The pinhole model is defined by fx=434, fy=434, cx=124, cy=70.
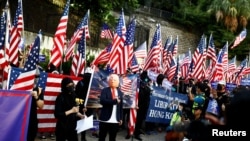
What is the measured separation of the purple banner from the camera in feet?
19.0

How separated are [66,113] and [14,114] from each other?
151 centimetres

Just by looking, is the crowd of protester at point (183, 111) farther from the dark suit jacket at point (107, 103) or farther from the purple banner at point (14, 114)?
the purple banner at point (14, 114)

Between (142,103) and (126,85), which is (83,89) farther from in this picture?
(142,103)

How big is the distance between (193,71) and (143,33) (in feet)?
42.3

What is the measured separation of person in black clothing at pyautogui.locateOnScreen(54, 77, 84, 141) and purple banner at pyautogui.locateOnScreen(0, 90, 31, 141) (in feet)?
4.47

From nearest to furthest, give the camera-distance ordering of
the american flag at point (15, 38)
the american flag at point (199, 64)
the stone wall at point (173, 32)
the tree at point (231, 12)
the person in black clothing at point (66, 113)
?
1. the person in black clothing at point (66, 113)
2. the american flag at point (15, 38)
3. the american flag at point (199, 64)
4. the stone wall at point (173, 32)
5. the tree at point (231, 12)

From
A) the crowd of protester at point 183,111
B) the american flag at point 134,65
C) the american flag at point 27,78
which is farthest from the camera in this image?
the american flag at point 134,65

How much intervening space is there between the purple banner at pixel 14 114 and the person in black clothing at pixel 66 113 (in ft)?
4.47

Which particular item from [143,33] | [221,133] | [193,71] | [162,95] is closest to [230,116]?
[221,133]

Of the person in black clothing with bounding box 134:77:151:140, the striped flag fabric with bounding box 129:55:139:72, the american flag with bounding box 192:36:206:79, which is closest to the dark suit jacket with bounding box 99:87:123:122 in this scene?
the person in black clothing with bounding box 134:77:151:140

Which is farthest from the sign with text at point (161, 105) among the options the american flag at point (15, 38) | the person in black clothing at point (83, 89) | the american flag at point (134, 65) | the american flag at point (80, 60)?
the american flag at point (15, 38)

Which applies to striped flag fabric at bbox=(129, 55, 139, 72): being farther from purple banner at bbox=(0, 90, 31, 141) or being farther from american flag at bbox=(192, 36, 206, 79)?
purple banner at bbox=(0, 90, 31, 141)

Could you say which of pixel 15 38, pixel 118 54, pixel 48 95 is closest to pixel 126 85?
pixel 118 54

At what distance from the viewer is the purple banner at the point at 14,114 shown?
580 cm
